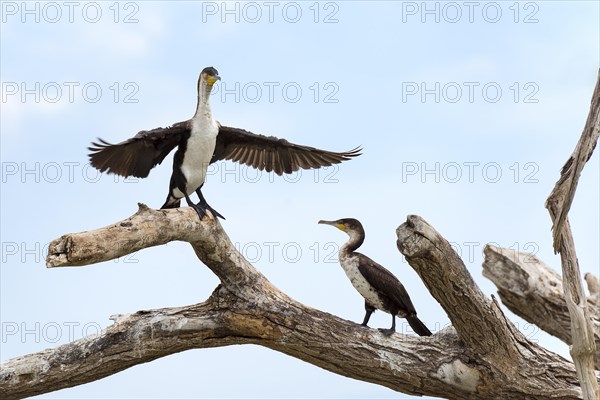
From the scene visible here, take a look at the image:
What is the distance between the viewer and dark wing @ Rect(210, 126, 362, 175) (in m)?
7.32

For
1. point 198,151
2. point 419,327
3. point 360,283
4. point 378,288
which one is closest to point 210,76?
point 198,151

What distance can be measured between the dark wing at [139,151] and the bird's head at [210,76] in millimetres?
373

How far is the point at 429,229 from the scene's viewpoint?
541cm

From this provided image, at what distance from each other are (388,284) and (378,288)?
10 cm

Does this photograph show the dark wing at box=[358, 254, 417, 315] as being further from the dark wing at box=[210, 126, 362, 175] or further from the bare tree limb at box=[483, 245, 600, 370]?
the bare tree limb at box=[483, 245, 600, 370]

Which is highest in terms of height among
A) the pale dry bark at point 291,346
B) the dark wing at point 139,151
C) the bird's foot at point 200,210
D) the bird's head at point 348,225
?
the dark wing at point 139,151

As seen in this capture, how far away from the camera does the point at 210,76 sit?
22.2ft

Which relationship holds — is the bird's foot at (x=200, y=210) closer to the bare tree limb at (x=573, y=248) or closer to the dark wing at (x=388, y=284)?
the dark wing at (x=388, y=284)

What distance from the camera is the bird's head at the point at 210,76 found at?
676 cm

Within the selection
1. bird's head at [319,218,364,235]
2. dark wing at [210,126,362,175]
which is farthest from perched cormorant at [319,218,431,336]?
dark wing at [210,126,362,175]

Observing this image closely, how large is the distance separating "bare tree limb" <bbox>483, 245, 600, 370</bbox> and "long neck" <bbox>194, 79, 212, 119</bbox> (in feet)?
12.8

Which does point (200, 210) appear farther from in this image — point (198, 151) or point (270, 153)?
point (270, 153)

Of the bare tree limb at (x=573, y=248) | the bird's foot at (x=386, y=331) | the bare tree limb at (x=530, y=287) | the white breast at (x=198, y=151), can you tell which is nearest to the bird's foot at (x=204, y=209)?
the white breast at (x=198, y=151)

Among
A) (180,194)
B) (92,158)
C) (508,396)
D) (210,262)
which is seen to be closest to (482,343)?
(508,396)
